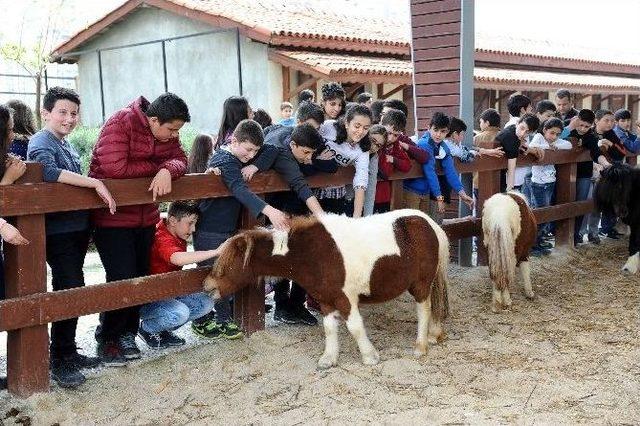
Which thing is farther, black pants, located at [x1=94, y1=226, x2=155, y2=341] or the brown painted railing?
black pants, located at [x1=94, y1=226, x2=155, y2=341]

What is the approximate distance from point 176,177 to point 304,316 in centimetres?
154

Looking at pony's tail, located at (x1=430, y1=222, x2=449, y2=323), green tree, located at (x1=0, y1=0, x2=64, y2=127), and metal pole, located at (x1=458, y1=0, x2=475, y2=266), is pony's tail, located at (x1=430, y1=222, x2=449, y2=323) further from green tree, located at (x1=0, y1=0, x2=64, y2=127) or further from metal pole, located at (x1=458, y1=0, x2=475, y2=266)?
green tree, located at (x1=0, y1=0, x2=64, y2=127)

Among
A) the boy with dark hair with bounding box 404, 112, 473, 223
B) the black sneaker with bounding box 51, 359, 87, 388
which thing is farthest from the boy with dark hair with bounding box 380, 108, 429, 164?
the black sneaker with bounding box 51, 359, 87, 388

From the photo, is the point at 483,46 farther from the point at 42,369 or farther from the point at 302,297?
the point at 42,369

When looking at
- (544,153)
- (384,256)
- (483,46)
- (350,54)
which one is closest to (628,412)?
(384,256)

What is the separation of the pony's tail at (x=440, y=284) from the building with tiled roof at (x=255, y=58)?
26.8 feet

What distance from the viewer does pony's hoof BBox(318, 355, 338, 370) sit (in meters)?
4.05

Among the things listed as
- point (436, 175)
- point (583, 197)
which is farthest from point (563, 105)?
point (436, 175)

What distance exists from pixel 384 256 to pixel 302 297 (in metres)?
1.01

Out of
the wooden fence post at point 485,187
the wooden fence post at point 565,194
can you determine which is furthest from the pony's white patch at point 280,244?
the wooden fence post at point 565,194

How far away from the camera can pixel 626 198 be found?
6.70 m

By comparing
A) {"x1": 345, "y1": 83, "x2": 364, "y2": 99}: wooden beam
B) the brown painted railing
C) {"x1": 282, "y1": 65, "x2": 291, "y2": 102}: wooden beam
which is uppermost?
{"x1": 282, "y1": 65, "x2": 291, "y2": 102}: wooden beam

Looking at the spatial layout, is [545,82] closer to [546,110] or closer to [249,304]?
[546,110]

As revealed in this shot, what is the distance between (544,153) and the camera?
7027mm
